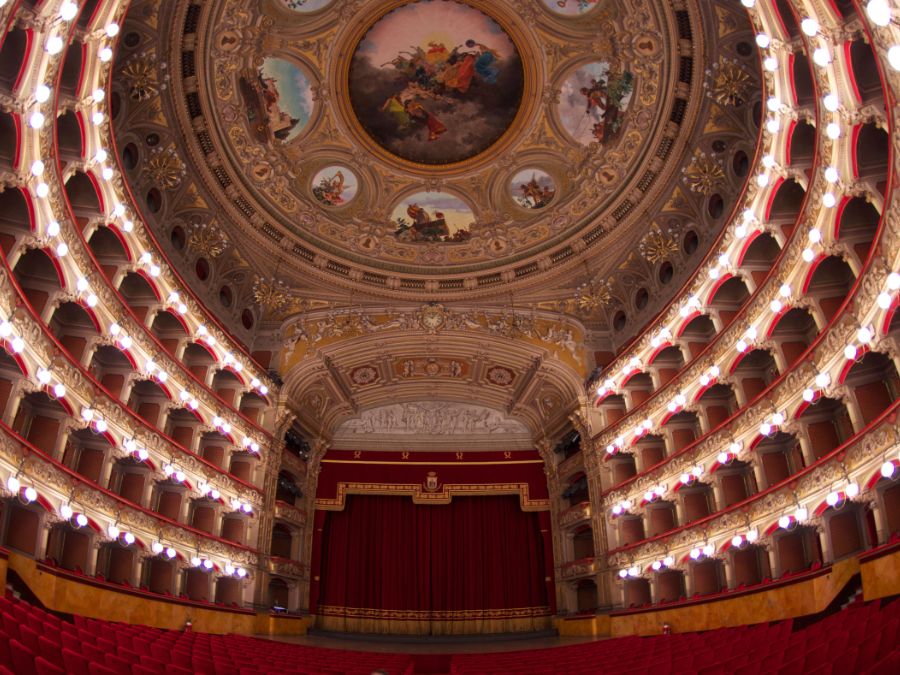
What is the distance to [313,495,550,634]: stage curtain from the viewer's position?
25.9 meters

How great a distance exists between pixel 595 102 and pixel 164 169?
1414 cm

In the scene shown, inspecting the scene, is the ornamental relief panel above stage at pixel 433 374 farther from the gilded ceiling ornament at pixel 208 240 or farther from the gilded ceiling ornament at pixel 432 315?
the gilded ceiling ornament at pixel 208 240

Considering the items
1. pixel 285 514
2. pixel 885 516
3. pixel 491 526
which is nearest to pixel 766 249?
pixel 885 516

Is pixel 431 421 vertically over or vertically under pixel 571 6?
under

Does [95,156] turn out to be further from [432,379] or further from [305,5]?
[432,379]

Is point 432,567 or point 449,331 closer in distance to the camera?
point 449,331

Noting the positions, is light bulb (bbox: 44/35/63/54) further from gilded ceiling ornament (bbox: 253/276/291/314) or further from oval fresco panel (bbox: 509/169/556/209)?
oval fresco panel (bbox: 509/169/556/209)

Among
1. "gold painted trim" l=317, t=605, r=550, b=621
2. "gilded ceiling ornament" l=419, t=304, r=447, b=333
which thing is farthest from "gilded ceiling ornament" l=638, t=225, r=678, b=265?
"gold painted trim" l=317, t=605, r=550, b=621

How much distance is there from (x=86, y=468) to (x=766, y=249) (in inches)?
725

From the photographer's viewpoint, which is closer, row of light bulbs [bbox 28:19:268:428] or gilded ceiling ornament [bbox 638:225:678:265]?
row of light bulbs [bbox 28:19:268:428]

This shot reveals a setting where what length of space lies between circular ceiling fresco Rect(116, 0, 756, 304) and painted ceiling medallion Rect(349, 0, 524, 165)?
49 mm

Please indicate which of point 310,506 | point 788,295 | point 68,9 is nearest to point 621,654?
point 788,295

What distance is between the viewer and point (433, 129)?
24000 mm

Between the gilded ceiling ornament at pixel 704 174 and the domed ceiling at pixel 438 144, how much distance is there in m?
0.06
